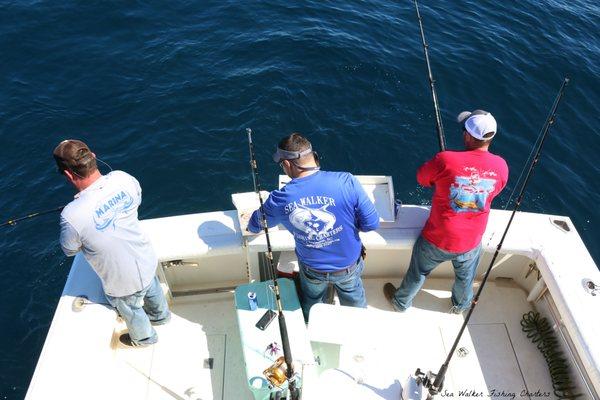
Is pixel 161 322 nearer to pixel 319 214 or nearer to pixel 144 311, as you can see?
pixel 144 311

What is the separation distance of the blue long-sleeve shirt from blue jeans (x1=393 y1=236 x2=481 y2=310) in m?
0.72

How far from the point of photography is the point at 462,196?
3.49 meters

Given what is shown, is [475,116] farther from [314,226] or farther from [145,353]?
[145,353]

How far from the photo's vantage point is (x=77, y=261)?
12.7 feet

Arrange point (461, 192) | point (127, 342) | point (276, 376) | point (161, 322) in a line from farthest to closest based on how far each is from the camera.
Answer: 1. point (161, 322)
2. point (127, 342)
3. point (461, 192)
4. point (276, 376)

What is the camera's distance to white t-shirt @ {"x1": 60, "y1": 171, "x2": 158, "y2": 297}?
2.99 meters

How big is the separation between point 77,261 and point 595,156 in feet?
27.8

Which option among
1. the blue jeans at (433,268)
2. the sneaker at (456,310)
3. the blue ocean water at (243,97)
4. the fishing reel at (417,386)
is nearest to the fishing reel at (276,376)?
the fishing reel at (417,386)

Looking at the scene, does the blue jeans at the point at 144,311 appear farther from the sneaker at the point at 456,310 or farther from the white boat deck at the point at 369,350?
the sneaker at the point at 456,310

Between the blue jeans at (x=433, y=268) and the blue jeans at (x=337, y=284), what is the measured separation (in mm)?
536

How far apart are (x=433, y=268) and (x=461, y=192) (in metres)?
0.81

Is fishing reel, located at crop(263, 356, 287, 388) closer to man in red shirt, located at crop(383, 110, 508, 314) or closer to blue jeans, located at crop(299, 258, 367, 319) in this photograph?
blue jeans, located at crop(299, 258, 367, 319)

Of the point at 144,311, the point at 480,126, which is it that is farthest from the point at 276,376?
the point at 480,126

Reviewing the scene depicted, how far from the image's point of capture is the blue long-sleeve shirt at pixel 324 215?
10.2ft
